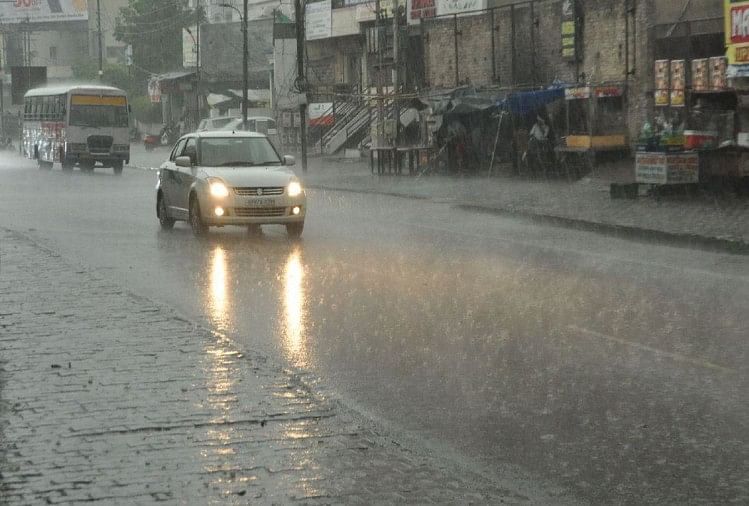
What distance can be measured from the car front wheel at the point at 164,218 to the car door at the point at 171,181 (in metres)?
0.13

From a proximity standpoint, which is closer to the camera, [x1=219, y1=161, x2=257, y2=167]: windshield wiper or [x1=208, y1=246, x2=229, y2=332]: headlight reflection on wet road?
[x1=208, y1=246, x2=229, y2=332]: headlight reflection on wet road

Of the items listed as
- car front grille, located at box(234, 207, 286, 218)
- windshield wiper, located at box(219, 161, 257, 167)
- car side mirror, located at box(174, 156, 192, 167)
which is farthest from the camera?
windshield wiper, located at box(219, 161, 257, 167)

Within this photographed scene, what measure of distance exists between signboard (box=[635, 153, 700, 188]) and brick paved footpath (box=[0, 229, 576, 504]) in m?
15.5

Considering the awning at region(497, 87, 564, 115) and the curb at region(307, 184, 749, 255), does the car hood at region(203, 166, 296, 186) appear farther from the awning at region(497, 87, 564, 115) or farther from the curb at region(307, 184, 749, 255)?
the awning at region(497, 87, 564, 115)

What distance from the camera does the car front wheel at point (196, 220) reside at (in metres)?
19.5

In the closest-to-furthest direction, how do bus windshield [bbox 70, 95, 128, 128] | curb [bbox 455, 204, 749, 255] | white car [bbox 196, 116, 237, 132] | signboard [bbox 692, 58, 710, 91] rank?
curb [bbox 455, 204, 749, 255], signboard [bbox 692, 58, 710, 91], bus windshield [bbox 70, 95, 128, 128], white car [bbox 196, 116, 237, 132]

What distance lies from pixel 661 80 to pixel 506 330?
875 inches

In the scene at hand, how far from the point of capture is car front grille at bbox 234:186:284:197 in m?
19.1

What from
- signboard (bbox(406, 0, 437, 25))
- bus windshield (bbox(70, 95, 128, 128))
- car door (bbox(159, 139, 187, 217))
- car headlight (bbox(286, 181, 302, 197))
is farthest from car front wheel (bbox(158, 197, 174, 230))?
bus windshield (bbox(70, 95, 128, 128))

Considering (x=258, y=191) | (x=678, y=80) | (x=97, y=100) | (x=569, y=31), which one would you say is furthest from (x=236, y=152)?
(x=97, y=100)

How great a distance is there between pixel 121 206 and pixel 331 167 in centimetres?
1880

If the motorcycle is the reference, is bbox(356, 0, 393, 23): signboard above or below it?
above

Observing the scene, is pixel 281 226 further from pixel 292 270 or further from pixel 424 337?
pixel 424 337

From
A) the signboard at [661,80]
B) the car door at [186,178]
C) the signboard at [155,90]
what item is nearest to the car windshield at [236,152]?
the car door at [186,178]
